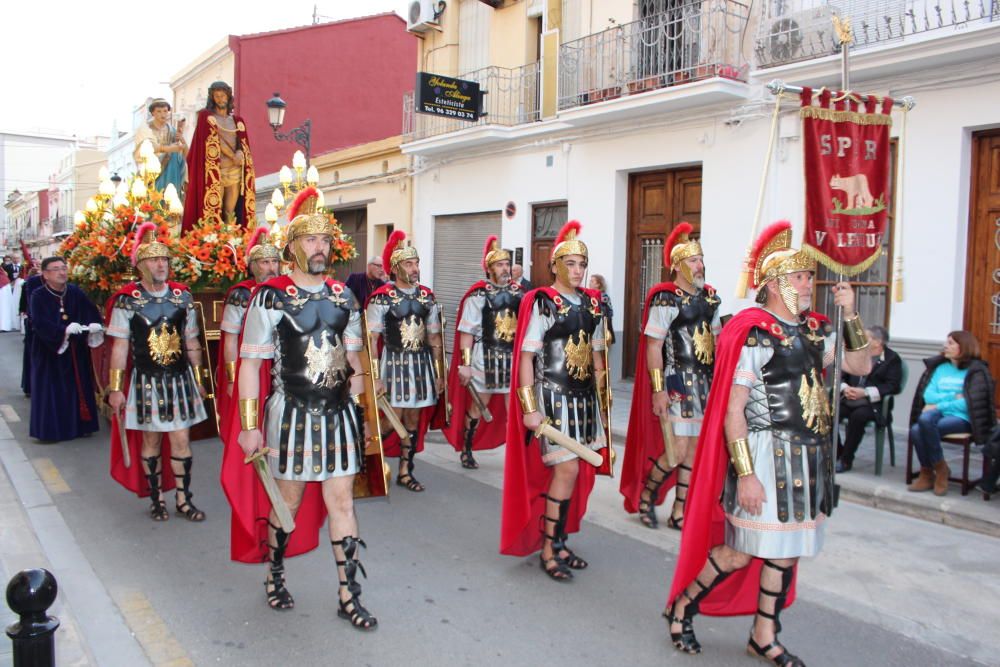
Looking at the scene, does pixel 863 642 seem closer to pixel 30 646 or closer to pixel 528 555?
pixel 528 555

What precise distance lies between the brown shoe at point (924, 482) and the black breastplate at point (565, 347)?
11.9ft

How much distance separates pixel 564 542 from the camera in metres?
5.15

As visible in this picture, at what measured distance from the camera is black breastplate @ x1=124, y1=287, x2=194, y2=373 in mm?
6172

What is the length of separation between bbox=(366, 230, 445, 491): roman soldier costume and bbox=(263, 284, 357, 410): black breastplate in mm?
2901

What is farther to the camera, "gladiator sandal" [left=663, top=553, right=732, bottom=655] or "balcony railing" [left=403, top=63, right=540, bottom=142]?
"balcony railing" [left=403, top=63, right=540, bottom=142]

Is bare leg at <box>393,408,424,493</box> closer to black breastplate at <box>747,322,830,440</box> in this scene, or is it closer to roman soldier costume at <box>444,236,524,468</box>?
roman soldier costume at <box>444,236,524,468</box>

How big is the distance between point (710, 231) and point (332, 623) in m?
8.67

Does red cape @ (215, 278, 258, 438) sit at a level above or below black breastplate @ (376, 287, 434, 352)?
below

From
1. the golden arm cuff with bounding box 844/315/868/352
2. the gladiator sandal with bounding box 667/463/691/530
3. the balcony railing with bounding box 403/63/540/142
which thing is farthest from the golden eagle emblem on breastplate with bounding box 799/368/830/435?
the balcony railing with bounding box 403/63/540/142

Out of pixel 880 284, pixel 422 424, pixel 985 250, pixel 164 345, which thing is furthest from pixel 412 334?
pixel 985 250

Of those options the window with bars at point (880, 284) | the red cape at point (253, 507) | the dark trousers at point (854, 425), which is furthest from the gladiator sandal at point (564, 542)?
the window with bars at point (880, 284)

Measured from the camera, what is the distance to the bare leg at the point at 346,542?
4270mm

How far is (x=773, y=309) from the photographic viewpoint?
149 inches

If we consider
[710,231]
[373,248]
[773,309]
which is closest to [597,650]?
[773,309]
